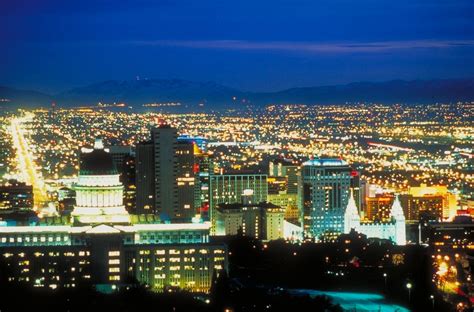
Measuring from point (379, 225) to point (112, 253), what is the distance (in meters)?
15.0

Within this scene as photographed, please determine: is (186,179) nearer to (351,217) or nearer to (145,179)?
(145,179)

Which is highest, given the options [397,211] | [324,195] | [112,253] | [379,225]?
[324,195]

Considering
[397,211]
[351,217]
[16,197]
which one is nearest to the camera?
[397,211]

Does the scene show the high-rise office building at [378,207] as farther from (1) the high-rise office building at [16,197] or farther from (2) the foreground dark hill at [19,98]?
(2) the foreground dark hill at [19,98]

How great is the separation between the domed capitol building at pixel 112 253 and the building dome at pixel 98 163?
2324mm

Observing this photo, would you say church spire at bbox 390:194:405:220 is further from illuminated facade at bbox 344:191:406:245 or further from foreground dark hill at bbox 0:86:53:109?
foreground dark hill at bbox 0:86:53:109

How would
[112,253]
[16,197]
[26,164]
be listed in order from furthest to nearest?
1. [26,164]
2. [16,197]
3. [112,253]

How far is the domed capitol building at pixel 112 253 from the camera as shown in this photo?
137 ft

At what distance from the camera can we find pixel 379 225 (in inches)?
2173

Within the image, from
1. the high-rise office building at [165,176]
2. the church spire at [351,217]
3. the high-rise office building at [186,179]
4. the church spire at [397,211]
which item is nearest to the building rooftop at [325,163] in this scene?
the church spire at [351,217]

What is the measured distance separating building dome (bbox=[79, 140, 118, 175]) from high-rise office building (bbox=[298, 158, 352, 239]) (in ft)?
29.6

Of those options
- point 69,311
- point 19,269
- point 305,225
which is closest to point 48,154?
point 305,225

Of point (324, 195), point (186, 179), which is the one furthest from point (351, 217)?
point (186, 179)

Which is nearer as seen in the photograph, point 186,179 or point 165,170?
point 165,170
